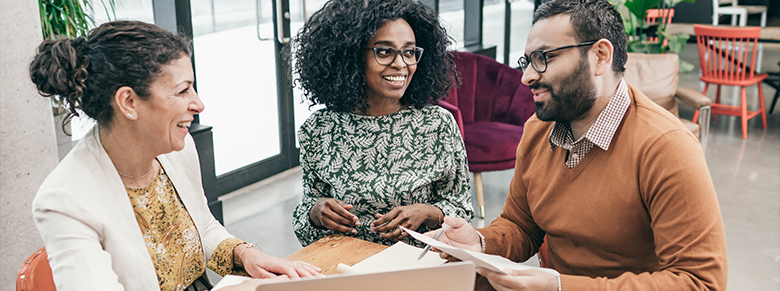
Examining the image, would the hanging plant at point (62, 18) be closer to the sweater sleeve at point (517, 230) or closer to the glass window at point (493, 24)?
the sweater sleeve at point (517, 230)

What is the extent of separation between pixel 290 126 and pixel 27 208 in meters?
2.48

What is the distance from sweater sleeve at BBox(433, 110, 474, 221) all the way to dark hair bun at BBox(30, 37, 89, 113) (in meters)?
1.10

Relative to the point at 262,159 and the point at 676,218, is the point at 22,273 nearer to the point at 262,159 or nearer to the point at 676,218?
the point at 676,218

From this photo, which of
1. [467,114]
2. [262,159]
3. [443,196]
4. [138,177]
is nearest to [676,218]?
[443,196]

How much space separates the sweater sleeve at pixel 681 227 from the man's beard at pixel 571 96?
20 centimetres

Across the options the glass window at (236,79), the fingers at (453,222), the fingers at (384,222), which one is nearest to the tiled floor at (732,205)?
the glass window at (236,79)

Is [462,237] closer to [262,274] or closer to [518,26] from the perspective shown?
[262,274]

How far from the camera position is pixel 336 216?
6.02ft

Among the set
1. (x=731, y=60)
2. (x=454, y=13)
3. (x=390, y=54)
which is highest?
(x=390, y=54)

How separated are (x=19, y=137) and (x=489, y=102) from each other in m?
2.91

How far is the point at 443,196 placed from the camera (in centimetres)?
204

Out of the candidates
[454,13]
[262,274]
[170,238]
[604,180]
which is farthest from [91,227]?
[454,13]

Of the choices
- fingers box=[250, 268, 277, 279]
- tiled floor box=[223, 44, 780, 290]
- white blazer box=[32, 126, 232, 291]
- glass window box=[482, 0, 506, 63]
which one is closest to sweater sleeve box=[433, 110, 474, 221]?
fingers box=[250, 268, 277, 279]

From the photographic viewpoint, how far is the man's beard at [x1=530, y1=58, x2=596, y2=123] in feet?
4.86
